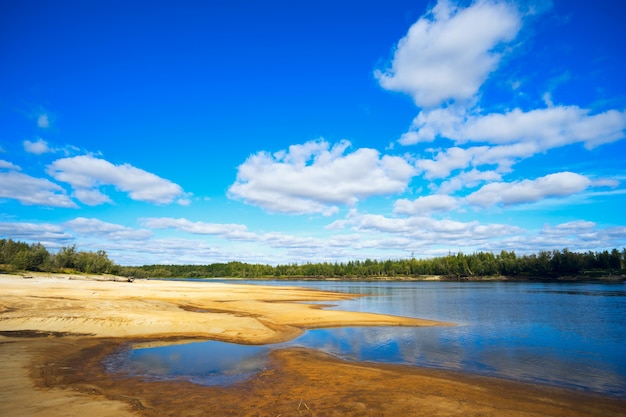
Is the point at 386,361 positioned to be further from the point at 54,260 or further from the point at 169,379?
the point at 54,260

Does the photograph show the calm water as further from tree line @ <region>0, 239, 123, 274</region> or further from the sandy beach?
tree line @ <region>0, 239, 123, 274</region>

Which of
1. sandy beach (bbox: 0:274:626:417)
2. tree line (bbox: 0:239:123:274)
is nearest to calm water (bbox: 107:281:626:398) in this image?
sandy beach (bbox: 0:274:626:417)

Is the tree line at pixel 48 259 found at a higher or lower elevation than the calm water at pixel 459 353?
higher

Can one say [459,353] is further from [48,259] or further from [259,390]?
[48,259]

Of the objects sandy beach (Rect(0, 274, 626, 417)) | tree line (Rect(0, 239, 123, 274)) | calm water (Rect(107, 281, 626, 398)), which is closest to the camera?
sandy beach (Rect(0, 274, 626, 417))

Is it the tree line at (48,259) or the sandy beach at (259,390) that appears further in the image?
the tree line at (48,259)

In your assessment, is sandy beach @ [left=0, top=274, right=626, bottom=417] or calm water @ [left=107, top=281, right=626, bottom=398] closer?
sandy beach @ [left=0, top=274, right=626, bottom=417]

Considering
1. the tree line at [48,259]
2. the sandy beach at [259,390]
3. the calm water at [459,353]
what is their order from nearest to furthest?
the sandy beach at [259,390] → the calm water at [459,353] → the tree line at [48,259]

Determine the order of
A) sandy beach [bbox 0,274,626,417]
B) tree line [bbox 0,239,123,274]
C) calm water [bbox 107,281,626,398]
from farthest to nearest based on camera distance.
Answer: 1. tree line [bbox 0,239,123,274]
2. calm water [bbox 107,281,626,398]
3. sandy beach [bbox 0,274,626,417]

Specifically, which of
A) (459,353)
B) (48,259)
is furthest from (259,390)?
(48,259)

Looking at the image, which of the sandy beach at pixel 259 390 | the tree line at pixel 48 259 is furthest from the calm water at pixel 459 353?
the tree line at pixel 48 259

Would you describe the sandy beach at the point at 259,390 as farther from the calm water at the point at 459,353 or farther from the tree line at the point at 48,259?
the tree line at the point at 48,259

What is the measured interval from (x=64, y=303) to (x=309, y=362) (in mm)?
22199

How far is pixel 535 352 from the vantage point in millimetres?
20547
